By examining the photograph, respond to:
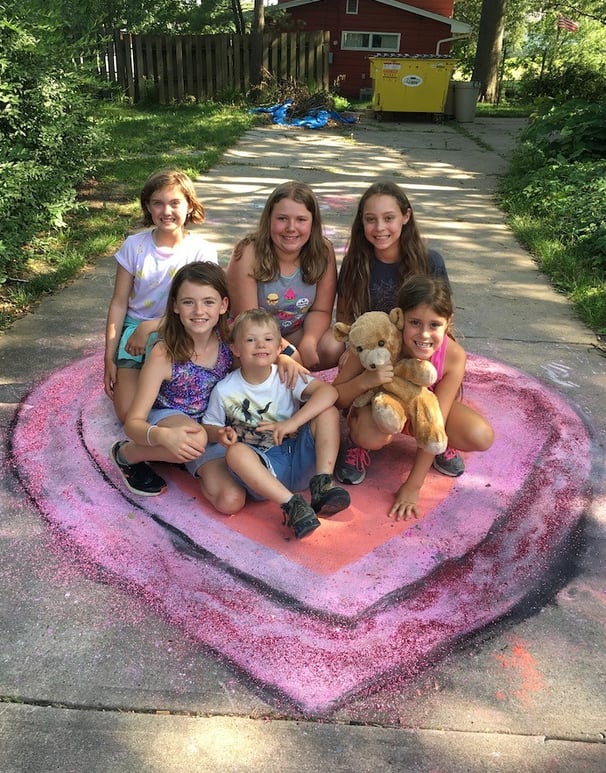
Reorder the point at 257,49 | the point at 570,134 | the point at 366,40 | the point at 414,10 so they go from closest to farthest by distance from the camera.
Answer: the point at 570,134 < the point at 257,49 < the point at 414,10 < the point at 366,40

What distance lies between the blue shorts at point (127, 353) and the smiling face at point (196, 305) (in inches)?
12.8

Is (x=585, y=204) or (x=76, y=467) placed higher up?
(x=585, y=204)

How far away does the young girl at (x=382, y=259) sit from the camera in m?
2.71

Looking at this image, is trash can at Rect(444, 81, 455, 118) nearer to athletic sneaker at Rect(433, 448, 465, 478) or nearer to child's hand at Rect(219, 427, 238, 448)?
athletic sneaker at Rect(433, 448, 465, 478)

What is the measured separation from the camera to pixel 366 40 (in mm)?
19953

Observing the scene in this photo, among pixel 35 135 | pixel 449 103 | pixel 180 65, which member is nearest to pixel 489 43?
pixel 449 103

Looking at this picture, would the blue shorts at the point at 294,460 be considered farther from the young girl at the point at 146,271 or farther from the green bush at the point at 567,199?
the green bush at the point at 567,199

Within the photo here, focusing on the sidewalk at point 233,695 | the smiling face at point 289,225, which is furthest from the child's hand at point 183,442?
the smiling face at point 289,225

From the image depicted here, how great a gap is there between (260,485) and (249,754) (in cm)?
90

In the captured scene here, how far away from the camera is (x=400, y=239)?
284cm

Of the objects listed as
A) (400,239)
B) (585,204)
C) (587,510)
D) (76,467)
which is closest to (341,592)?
(587,510)

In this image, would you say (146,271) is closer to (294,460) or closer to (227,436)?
(227,436)

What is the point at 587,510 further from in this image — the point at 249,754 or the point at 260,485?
the point at 249,754

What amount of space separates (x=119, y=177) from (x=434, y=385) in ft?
18.4
